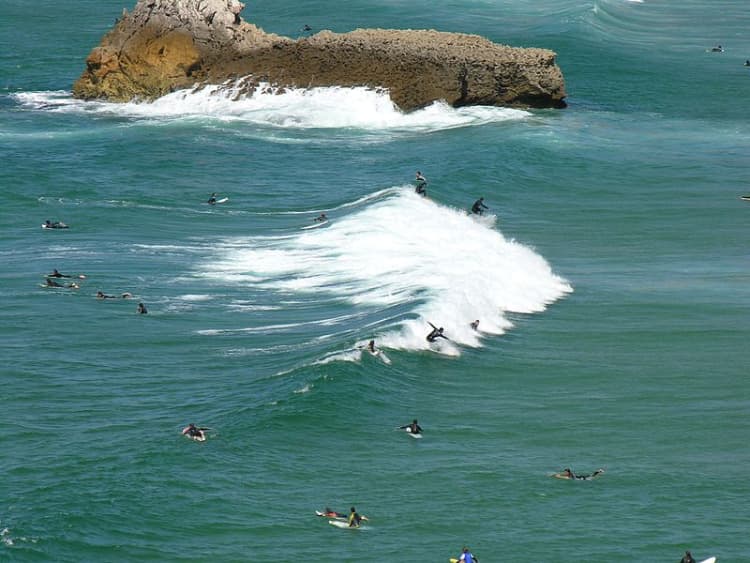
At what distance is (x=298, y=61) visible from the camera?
75000 mm

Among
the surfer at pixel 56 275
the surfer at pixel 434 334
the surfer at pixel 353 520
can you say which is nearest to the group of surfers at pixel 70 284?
the surfer at pixel 56 275

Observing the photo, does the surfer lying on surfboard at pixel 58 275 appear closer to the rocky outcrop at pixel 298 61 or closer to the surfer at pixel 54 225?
the surfer at pixel 54 225

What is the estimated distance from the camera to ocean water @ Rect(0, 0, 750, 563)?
1081 inches

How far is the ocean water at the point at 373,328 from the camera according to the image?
2745cm

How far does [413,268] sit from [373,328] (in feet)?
26.1

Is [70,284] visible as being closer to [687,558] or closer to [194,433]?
[194,433]

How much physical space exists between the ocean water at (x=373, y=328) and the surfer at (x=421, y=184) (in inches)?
20.3

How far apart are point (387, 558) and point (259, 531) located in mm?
2562

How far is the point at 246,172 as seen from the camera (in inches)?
2450

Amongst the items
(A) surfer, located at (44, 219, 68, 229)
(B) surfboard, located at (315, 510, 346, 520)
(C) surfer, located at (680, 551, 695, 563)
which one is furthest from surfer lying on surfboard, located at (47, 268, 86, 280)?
(C) surfer, located at (680, 551, 695, 563)

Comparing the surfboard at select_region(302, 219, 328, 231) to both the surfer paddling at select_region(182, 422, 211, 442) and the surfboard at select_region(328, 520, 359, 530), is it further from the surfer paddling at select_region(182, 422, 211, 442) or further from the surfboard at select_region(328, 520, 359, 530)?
the surfboard at select_region(328, 520, 359, 530)

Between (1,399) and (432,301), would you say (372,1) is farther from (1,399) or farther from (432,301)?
(1,399)

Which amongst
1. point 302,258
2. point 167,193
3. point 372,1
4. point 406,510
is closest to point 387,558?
point 406,510

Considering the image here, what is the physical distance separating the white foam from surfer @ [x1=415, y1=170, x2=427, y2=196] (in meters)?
12.4
